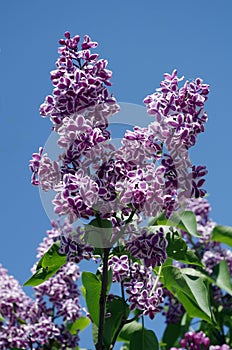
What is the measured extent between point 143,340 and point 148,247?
15.0 inches

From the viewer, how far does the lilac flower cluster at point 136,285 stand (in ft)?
5.62

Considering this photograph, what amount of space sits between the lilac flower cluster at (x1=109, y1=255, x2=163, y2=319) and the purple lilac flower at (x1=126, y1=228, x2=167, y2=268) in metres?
0.09

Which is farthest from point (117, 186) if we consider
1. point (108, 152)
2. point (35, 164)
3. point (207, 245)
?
point (207, 245)

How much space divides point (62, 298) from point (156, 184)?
81.8 inches

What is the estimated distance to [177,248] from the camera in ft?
6.00

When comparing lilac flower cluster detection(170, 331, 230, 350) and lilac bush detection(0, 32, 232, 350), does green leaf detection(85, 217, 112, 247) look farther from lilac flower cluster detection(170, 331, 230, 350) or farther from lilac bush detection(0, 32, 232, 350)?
lilac flower cluster detection(170, 331, 230, 350)

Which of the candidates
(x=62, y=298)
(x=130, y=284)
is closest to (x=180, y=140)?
(x=130, y=284)

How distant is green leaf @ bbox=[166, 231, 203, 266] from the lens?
1.80 metres

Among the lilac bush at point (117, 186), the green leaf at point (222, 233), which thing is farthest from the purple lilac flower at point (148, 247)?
the green leaf at point (222, 233)

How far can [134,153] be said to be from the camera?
5.33 feet

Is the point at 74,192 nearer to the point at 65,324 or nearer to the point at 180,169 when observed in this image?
the point at 180,169

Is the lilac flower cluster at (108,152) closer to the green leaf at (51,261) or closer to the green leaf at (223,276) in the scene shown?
the green leaf at (51,261)

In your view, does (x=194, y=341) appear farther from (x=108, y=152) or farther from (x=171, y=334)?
(x=171, y=334)

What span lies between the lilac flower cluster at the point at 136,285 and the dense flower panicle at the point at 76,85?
1.42ft
